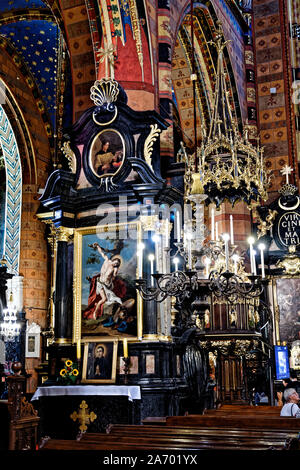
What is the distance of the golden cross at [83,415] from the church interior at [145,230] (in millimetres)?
30

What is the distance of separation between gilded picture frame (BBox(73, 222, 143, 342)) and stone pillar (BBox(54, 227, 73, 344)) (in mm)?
154

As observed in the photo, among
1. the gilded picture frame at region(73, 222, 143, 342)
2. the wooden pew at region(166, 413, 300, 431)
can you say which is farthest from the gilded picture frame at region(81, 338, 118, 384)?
the wooden pew at region(166, 413, 300, 431)

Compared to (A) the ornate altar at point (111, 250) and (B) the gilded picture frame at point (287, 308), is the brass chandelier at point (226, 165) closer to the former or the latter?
(A) the ornate altar at point (111, 250)

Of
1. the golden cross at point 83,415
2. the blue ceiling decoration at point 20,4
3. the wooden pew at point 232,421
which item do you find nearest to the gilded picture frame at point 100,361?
the golden cross at point 83,415

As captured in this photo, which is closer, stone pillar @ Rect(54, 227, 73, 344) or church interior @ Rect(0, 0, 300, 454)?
church interior @ Rect(0, 0, 300, 454)

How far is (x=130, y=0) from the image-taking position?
399 inches

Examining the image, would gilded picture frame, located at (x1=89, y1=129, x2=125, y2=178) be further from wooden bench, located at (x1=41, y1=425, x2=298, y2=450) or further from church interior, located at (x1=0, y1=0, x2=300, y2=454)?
wooden bench, located at (x1=41, y1=425, x2=298, y2=450)

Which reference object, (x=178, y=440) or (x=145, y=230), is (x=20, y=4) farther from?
(x=178, y=440)

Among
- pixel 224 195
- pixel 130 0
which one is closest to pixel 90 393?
pixel 224 195

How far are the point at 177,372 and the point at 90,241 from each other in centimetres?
259

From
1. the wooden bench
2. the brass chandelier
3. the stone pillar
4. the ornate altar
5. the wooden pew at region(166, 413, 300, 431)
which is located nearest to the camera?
the wooden bench

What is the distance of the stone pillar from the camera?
30.8ft

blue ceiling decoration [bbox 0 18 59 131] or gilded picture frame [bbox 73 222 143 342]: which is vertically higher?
blue ceiling decoration [bbox 0 18 59 131]
